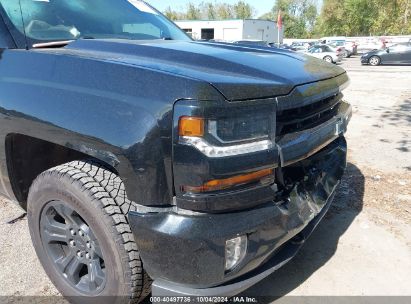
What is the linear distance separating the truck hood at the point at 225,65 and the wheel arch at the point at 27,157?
0.59m

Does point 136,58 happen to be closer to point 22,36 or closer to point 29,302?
point 22,36

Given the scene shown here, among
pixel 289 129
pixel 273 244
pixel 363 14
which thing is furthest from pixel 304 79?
pixel 363 14

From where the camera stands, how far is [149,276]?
200 centimetres

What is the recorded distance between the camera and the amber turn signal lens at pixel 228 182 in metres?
1.76

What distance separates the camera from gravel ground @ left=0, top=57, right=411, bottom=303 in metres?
2.61

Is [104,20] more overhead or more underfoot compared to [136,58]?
more overhead

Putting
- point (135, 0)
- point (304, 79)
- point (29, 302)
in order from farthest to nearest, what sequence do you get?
point (135, 0), point (29, 302), point (304, 79)

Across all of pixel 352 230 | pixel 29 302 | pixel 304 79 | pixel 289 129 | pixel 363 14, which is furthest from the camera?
pixel 363 14

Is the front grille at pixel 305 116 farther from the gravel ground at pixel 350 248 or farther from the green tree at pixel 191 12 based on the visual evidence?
the green tree at pixel 191 12

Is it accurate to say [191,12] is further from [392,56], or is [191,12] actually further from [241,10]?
[392,56]

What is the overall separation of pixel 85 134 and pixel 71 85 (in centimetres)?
29

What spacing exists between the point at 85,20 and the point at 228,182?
1876 millimetres

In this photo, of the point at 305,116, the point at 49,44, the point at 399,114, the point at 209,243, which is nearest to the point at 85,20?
the point at 49,44

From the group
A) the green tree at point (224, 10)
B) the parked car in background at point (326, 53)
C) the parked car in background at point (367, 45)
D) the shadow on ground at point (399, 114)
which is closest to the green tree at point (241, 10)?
the green tree at point (224, 10)
